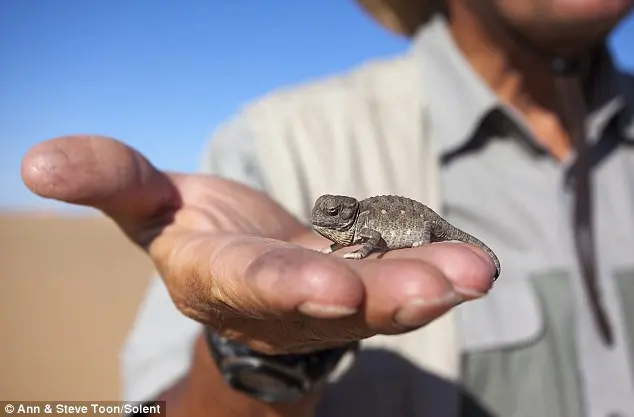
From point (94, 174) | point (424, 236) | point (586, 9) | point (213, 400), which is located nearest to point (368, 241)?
point (424, 236)

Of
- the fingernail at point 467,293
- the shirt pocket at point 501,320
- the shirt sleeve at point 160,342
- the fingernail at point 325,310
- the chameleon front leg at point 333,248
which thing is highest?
the fingernail at point 467,293

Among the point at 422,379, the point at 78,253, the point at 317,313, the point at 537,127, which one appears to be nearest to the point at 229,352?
the point at 317,313

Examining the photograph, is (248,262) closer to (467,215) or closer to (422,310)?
(422,310)

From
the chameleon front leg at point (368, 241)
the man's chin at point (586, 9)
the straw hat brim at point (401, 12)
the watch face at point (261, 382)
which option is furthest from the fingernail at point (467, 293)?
the straw hat brim at point (401, 12)

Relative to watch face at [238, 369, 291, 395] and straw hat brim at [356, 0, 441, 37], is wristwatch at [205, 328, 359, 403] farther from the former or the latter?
straw hat brim at [356, 0, 441, 37]

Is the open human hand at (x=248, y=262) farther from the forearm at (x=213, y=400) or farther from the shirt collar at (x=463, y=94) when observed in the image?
the shirt collar at (x=463, y=94)

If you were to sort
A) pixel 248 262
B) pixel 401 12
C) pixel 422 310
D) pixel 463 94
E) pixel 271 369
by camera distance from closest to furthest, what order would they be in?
pixel 422 310, pixel 248 262, pixel 271 369, pixel 463 94, pixel 401 12

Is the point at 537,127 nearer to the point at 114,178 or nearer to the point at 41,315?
the point at 114,178
